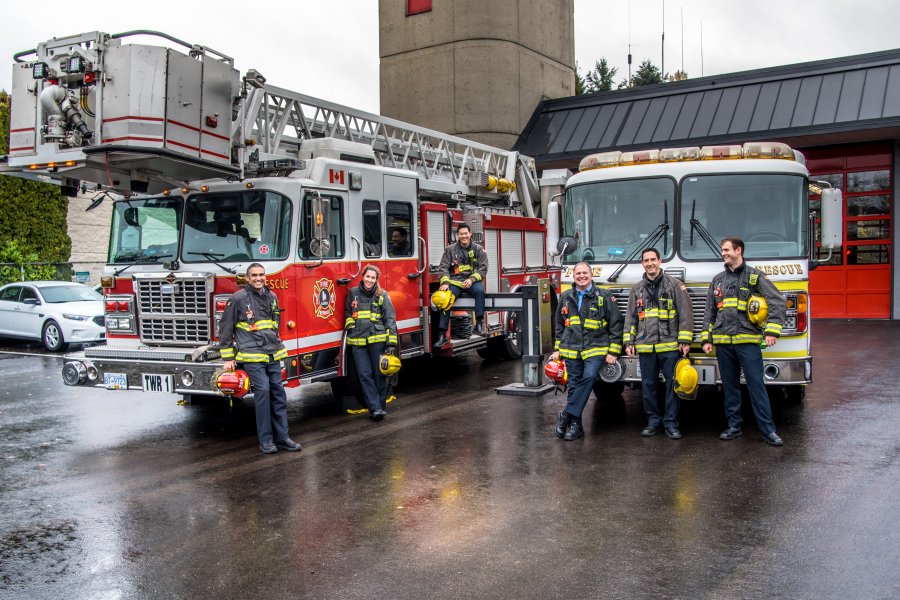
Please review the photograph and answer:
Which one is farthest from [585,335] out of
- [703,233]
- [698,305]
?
[703,233]

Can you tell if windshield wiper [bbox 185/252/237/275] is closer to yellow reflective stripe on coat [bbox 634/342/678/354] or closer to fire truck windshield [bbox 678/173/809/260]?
yellow reflective stripe on coat [bbox 634/342/678/354]

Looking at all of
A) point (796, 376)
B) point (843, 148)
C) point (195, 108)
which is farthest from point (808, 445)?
point (843, 148)

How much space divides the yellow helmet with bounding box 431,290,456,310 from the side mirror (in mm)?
2290

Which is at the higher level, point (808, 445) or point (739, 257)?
point (739, 257)

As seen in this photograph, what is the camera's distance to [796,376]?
7852mm

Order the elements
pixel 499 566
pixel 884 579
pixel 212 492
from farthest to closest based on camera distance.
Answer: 1. pixel 212 492
2. pixel 499 566
3. pixel 884 579

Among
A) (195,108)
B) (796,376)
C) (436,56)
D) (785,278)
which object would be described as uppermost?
(436,56)

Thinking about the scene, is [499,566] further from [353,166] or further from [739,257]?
[353,166]

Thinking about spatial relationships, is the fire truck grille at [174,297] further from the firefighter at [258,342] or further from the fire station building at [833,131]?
the fire station building at [833,131]

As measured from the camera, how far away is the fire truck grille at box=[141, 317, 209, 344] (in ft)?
27.2

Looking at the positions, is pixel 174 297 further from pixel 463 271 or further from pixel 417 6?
pixel 417 6

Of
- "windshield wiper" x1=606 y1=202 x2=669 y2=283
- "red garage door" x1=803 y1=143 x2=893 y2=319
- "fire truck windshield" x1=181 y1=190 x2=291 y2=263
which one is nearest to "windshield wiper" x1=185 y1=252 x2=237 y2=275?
"fire truck windshield" x1=181 y1=190 x2=291 y2=263

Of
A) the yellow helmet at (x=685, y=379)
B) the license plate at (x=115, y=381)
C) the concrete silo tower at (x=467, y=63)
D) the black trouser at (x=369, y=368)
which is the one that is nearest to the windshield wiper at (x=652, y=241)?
the yellow helmet at (x=685, y=379)

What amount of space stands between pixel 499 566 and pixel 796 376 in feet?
14.2
